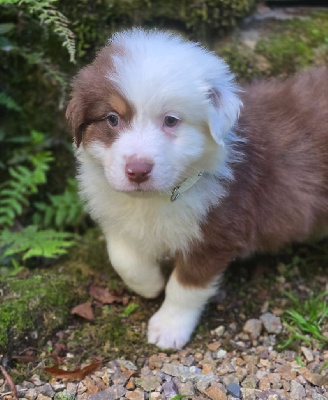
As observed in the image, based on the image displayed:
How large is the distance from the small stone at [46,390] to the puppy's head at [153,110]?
134 cm

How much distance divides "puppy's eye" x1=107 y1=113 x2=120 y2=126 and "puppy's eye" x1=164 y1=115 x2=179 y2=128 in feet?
0.87

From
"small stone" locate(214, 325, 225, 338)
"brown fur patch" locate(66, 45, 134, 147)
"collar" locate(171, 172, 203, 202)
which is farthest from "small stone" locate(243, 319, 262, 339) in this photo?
"brown fur patch" locate(66, 45, 134, 147)

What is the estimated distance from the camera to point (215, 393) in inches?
130

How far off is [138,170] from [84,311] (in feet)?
5.25

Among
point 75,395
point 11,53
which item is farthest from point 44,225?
point 75,395

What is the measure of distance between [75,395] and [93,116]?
167cm

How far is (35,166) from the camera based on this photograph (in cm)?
484

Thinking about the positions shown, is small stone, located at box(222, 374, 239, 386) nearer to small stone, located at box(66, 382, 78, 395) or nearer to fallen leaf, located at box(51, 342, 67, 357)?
small stone, located at box(66, 382, 78, 395)

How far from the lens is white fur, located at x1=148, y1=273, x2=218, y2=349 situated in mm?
3766

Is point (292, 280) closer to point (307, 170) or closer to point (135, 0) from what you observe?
point (307, 170)

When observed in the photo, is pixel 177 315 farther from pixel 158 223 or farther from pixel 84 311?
pixel 158 223

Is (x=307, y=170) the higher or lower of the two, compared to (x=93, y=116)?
lower

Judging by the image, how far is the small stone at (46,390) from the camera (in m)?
3.33

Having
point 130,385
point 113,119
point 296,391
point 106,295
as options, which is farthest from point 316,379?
point 113,119
